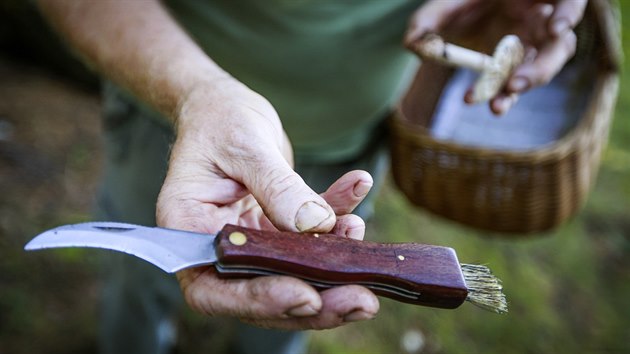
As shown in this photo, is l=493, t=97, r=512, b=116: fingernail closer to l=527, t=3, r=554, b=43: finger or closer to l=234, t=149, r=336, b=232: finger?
l=527, t=3, r=554, b=43: finger

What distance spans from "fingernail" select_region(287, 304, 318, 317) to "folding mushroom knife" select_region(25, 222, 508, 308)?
57mm

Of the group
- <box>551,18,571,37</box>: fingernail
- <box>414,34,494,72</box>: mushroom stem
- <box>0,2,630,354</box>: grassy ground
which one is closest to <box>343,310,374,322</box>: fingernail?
<box>414,34,494,72</box>: mushroom stem

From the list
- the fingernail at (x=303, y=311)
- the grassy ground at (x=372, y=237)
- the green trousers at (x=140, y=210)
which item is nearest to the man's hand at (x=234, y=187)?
the fingernail at (x=303, y=311)

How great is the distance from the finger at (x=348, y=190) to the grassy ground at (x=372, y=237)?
4.87 ft

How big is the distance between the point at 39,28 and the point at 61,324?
4.21 ft

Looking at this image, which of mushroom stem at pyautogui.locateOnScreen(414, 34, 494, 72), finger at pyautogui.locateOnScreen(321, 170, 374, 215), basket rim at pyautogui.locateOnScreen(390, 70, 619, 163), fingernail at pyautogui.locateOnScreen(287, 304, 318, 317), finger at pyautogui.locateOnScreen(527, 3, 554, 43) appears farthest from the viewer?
basket rim at pyautogui.locateOnScreen(390, 70, 619, 163)

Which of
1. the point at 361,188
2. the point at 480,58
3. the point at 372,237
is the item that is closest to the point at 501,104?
the point at 480,58

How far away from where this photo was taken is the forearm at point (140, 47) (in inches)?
46.4

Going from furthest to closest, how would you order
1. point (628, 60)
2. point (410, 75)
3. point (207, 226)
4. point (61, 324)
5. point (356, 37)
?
point (628, 60) < point (61, 324) < point (410, 75) < point (356, 37) < point (207, 226)

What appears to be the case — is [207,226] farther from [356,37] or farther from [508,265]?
[508,265]

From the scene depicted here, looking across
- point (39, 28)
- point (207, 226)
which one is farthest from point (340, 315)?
point (39, 28)

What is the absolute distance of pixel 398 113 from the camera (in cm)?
179

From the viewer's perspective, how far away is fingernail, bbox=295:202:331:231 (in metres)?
0.93

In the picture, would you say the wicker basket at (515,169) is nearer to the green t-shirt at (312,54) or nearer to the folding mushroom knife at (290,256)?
the green t-shirt at (312,54)
